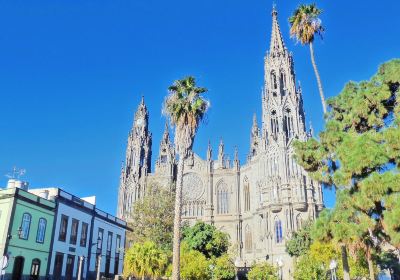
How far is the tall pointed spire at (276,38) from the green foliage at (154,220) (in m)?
39.8

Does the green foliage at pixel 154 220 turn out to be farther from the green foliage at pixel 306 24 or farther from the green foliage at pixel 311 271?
the green foliage at pixel 306 24

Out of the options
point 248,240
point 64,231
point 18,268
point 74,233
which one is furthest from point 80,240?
point 248,240

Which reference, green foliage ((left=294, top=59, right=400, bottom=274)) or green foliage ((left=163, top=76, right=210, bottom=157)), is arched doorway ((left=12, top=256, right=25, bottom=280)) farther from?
green foliage ((left=294, top=59, right=400, bottom=274))

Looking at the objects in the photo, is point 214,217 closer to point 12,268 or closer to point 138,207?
point 138,207

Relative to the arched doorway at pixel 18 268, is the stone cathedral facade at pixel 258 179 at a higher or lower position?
higher

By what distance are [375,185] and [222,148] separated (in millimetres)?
63388

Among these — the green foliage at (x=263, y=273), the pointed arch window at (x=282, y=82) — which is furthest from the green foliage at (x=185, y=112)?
the pointed arch window at (x=282, y=82)

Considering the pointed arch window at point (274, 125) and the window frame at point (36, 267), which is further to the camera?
the pointed arch window at point (274, 125)

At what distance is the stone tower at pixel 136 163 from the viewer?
7512cm

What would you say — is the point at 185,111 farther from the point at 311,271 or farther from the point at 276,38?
the point at 276,38

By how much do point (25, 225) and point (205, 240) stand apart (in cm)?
2409

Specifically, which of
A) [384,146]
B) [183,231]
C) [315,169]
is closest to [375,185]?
[384,146]

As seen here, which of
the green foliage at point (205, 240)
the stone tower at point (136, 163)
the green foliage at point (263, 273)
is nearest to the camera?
the green foliage at point (263, 273)

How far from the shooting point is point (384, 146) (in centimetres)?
Answer: 1567
